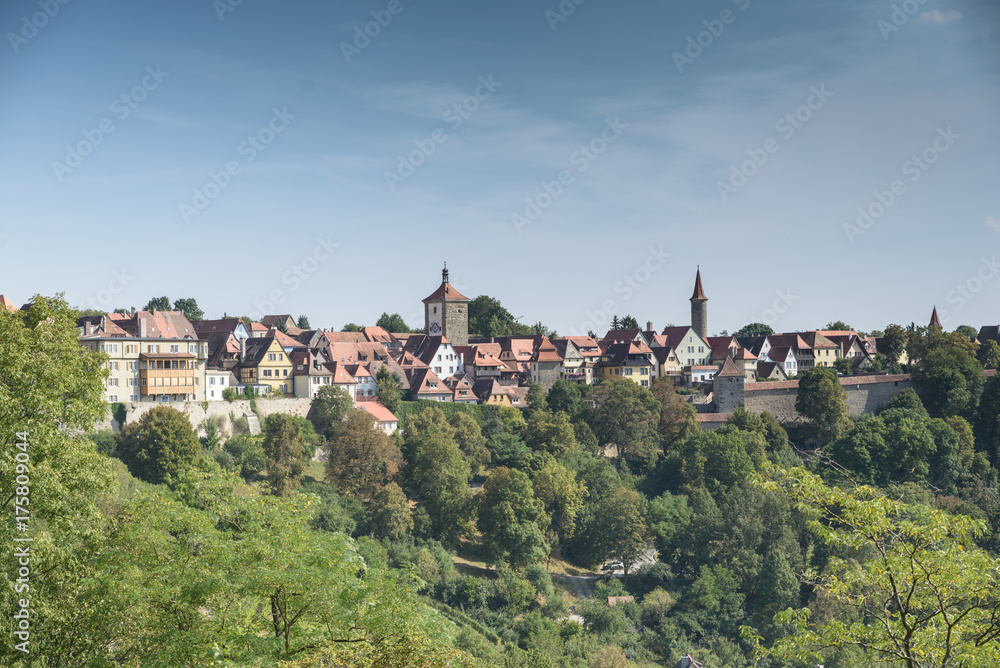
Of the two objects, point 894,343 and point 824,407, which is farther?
point 894,343

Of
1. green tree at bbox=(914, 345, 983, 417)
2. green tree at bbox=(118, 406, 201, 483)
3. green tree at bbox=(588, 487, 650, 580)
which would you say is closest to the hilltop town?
green tree at bbox=(914, 345, 983, 417)

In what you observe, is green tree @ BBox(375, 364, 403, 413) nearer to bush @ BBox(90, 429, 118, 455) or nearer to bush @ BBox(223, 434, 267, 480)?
bush @ BBox(223, 434, 267, 480)

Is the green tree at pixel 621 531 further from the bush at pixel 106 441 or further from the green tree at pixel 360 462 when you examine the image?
the bush at pixel 106 441

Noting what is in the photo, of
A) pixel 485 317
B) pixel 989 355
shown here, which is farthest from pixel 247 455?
pixel 989 355

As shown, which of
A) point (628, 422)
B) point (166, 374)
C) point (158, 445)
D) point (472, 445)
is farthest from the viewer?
point (628, 422)

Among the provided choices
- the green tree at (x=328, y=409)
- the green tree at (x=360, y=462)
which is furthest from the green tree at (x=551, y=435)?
the green tree at (x=328, y=409)

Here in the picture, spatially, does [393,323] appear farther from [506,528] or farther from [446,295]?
[506,528]
